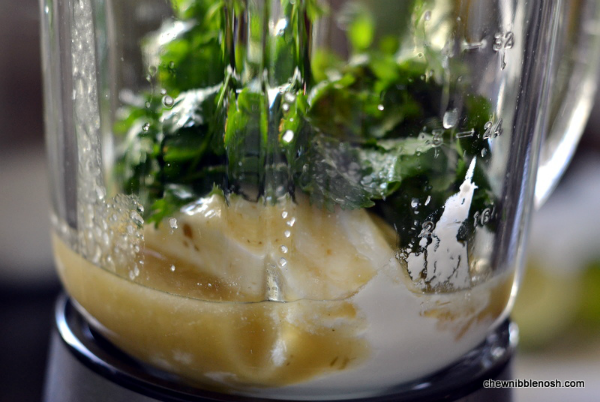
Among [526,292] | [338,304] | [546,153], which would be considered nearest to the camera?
[338,304]

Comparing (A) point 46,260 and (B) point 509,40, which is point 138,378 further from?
(A) point 46,260

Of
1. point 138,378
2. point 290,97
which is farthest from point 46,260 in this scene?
point 290,97

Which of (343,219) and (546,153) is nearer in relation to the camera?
(343,219)

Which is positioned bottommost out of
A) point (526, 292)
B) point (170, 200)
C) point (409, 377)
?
point (526, 292)

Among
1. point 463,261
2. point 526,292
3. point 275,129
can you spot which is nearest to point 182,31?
point 275,129

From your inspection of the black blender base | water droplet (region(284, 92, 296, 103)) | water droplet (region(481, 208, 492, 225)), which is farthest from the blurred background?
water droplet (region(284, 92, 296, 103))

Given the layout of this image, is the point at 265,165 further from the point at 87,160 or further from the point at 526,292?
the point at 526,292
